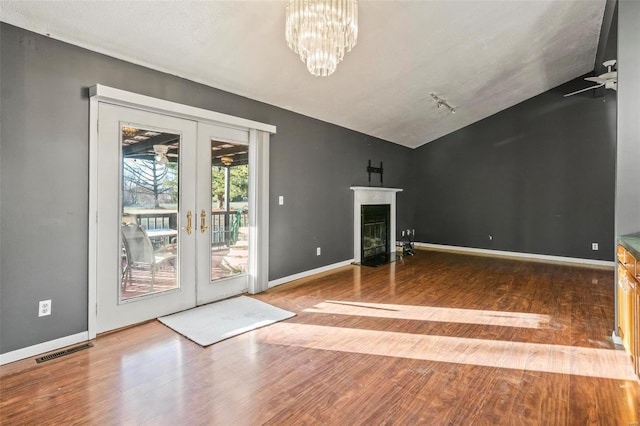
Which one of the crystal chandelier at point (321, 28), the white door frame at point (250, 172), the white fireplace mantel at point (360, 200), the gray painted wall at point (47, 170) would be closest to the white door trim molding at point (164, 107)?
the white door frame at point (250, 172)

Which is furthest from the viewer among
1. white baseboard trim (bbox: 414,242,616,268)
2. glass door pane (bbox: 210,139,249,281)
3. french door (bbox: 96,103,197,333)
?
white baseboard trim (bbox: 414,242,616,268)

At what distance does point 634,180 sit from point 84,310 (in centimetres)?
473

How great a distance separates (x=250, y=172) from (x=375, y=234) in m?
3.33

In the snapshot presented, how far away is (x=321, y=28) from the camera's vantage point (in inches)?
85.4

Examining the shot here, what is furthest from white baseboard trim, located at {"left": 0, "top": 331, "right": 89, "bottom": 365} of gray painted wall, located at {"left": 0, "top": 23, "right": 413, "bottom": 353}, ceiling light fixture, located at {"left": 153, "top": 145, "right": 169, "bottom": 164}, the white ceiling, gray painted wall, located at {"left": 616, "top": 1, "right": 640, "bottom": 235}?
gray painted wall, located at {"left": 616, "top": 1, "right": 640, "bottom": 235}

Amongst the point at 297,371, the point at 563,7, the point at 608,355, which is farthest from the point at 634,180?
the point at 297,371

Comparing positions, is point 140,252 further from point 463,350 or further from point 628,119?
point 628,119

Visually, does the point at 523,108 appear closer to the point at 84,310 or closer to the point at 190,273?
the point at 190,273

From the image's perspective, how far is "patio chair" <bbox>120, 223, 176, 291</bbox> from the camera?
3122 millimetres

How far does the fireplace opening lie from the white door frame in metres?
2.43

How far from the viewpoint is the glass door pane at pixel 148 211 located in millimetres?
3102

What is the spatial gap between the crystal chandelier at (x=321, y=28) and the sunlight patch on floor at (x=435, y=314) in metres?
2.48

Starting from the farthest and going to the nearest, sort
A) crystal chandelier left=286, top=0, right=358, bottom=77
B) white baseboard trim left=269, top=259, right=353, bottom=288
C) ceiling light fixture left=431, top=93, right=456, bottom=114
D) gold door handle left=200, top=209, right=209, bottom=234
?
ceiling light fixture left=431, top=93, right=456, bottom=114, white baseboard trim left=269, top=259, right=353, bottom=288, gold door handle left=200, top=209, right=209, bottom=234, crystal chandelier left=286, top=0, right=358, bottom=77

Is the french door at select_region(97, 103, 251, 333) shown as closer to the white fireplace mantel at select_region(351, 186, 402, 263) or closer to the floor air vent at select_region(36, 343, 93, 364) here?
the floor air vent at select_region(36, 343, 93, 364)
